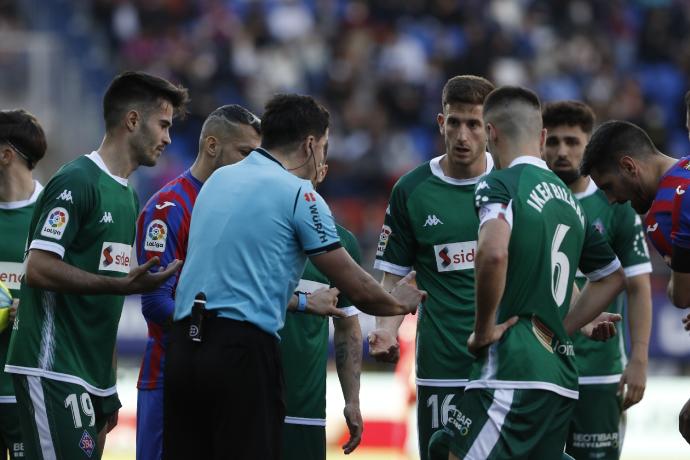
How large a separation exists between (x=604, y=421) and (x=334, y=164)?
1116 centimetres

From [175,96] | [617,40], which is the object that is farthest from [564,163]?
[617,40]

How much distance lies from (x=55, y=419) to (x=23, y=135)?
2.00m

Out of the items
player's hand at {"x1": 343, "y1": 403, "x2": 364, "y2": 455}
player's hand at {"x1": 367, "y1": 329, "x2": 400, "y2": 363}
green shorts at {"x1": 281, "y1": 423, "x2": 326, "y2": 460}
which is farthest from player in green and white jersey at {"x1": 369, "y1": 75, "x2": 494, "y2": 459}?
green shorts at {"x1": 281, "y1": 423, "x2": 326, "y2": 460}

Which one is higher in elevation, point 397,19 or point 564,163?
point 397,19

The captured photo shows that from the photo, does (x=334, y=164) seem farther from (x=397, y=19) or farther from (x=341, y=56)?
(x=397, y=19)

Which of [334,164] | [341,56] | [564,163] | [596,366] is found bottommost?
[596,366]

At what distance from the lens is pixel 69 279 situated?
6.20 metres

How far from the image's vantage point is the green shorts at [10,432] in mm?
7133

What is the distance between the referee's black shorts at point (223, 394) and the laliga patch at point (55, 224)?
103 cm

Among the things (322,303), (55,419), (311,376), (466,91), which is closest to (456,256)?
(466,91)

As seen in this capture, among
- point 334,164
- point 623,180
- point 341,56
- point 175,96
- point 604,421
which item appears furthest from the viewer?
point 341,56

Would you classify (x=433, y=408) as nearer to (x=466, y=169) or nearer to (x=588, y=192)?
(x=466, y=169)

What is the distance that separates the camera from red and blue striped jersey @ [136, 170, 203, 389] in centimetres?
666

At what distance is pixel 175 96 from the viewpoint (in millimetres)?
7055
